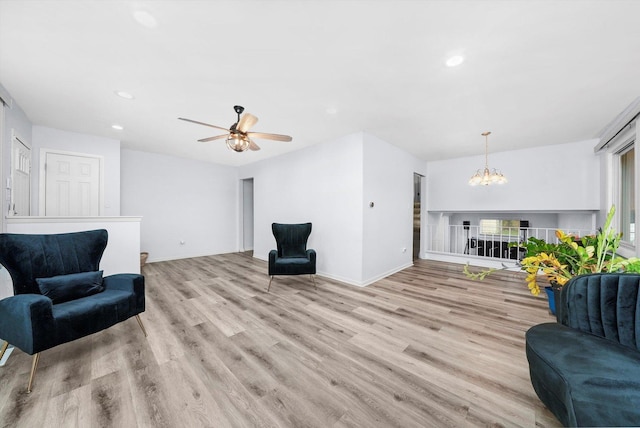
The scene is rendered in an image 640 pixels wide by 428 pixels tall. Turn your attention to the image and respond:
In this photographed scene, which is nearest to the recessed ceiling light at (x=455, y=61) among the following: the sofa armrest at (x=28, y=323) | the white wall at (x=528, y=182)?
the sofa armrest at (x=28, y=323)

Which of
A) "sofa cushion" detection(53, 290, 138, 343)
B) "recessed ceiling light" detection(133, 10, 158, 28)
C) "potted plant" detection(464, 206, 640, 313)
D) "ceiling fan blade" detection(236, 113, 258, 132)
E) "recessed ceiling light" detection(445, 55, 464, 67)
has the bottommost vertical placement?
"sofa cushion" detection(53, 290, 138, 343)

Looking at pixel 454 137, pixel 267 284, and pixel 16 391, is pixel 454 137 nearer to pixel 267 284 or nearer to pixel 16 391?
pixel 267 284

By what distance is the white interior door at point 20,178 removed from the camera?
2992mm

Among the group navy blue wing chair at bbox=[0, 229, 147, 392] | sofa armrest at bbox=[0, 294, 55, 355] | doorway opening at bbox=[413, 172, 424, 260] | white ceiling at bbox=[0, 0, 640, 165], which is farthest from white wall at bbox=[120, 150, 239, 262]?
doorway opening at bbox=[413, 172, 424, 260]

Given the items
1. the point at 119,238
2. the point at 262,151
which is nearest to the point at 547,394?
the point at 119,238

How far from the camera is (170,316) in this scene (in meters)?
2.67

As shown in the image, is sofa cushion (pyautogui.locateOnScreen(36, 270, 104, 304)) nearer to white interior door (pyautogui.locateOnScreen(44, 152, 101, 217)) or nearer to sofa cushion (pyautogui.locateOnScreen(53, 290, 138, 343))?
sofa cushion (pyautogui.locateOnScreen(53, 290, 138, 343))

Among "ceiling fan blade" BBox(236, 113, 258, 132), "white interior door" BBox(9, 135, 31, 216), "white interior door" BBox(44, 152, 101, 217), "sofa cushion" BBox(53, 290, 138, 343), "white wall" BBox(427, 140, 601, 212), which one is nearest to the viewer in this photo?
"sofa cushion" BBox(53, 290, 138, 343)

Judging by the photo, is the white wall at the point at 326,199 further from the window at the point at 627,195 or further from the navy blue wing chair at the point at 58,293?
the window at the point at 627,195

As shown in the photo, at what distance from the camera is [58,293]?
196cm

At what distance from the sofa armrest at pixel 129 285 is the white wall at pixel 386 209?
2938 millimetres

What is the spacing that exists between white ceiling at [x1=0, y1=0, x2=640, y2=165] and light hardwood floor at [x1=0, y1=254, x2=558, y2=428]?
2.59 meters

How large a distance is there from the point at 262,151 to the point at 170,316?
3.57m

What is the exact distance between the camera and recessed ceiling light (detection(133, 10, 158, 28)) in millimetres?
1592
